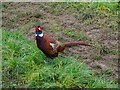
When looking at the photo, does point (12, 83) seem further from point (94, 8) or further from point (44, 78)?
point (94, 8)

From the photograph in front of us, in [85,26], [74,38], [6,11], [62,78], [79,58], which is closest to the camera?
[62,78]

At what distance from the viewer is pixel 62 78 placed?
4754 mm

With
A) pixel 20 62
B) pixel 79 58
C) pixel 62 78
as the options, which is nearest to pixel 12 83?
pixel 20 62

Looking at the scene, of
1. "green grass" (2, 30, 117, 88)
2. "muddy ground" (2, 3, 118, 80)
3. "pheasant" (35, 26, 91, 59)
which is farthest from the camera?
"muddy ground" (2, 3, 118, 80)

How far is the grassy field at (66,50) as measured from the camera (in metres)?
4.80

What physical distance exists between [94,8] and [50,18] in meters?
0.93

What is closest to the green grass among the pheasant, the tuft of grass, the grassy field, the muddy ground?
the grassy field

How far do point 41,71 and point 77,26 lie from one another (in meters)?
2.00

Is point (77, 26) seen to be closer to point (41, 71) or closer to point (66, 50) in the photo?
point (66, 50)

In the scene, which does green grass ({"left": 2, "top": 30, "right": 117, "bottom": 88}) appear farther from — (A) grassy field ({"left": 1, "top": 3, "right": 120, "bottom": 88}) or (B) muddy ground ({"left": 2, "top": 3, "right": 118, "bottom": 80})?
(B) muddy ground ({"left": 2, "top": 3, "right": 118, "bottom": 80})

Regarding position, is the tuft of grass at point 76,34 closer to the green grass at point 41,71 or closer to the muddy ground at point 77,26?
the muddy ground at point 77,26

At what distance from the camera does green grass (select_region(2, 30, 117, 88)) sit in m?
4.74

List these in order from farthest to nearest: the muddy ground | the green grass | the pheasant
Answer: the muddy ground < the pheasant < the green grass

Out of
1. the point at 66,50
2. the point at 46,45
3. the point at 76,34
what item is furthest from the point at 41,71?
the point at 76,34
